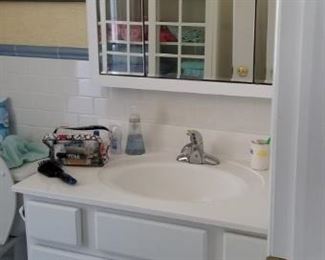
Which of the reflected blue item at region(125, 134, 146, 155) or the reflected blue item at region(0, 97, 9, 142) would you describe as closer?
the reflected blue item at region(125, 134, 146, 155)

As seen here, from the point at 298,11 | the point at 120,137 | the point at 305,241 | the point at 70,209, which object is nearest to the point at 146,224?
the point at 70,209

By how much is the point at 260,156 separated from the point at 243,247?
0.42 metres

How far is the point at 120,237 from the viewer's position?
1418 millimetres

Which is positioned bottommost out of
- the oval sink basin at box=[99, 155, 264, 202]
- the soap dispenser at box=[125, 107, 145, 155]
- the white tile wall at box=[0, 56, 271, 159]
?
the oval sink basin at box=[99, 155, 264, 202]

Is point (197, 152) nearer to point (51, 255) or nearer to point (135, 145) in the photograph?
point (135, 145)

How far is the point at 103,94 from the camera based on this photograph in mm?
1888

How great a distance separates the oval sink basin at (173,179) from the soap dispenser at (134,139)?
0.08 meters

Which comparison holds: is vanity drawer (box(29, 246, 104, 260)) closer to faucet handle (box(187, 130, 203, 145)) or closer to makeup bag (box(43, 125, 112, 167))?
makeup bag (box(43, 125, 112, 167))

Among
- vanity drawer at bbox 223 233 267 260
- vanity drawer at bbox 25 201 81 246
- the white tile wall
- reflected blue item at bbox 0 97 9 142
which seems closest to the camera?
vanity drawer at bbox 223 233 267 260

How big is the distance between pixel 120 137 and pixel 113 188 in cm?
39

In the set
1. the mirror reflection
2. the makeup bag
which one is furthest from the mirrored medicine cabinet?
the makeup bag

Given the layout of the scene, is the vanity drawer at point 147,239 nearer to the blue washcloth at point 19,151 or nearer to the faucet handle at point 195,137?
the faucet handle at point 195,137

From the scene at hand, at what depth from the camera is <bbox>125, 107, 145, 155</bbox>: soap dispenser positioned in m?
1.80

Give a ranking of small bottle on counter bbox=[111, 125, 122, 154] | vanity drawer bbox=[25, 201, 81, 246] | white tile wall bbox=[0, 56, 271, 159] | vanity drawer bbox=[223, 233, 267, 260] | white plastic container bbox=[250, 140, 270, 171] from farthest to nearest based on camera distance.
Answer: small bottle on counter bbox=[111, 125, 122, 154] < white tile wall bbox=[0, 56, 271, 159] < white plastic container bbox=[250, 140, 270, 171] < vanity drawer bbox=[25, 201, 81, 246] < vanity drawer bbox=[223, 233, 267, 260]
